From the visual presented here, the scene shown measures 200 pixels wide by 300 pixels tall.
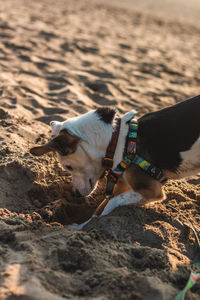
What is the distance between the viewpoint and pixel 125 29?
44.2 feet

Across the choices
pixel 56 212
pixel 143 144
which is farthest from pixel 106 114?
pixel 56 212

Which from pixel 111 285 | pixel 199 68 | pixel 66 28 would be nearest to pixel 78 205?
pixel 111 285

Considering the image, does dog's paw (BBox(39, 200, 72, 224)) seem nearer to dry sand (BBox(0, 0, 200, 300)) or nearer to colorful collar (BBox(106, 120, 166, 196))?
dry sand (BBox(0, 0, 200, 300))

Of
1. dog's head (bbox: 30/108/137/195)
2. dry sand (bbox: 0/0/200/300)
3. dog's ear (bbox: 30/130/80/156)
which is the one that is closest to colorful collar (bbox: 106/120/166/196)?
dog's head (bbox: 30/108/137/195)

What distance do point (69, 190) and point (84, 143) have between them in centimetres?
82

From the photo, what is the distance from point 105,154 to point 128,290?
1.63 meters

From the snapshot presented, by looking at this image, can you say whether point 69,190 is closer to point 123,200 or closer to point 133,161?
point 123,200

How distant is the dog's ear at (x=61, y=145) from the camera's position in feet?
11.4

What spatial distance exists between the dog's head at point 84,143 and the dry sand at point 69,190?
1.56 ft

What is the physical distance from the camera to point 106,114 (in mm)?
3773

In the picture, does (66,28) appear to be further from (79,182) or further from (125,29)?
(79,182)

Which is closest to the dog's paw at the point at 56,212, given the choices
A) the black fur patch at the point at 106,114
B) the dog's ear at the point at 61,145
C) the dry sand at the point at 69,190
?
the dry sand at the point at 69,190

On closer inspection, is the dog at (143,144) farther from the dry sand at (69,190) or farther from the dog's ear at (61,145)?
the dry sand at (69,190)

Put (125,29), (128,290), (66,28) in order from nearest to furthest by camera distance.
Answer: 1. (128,290)
2. (66,28)
3. (125,29)
